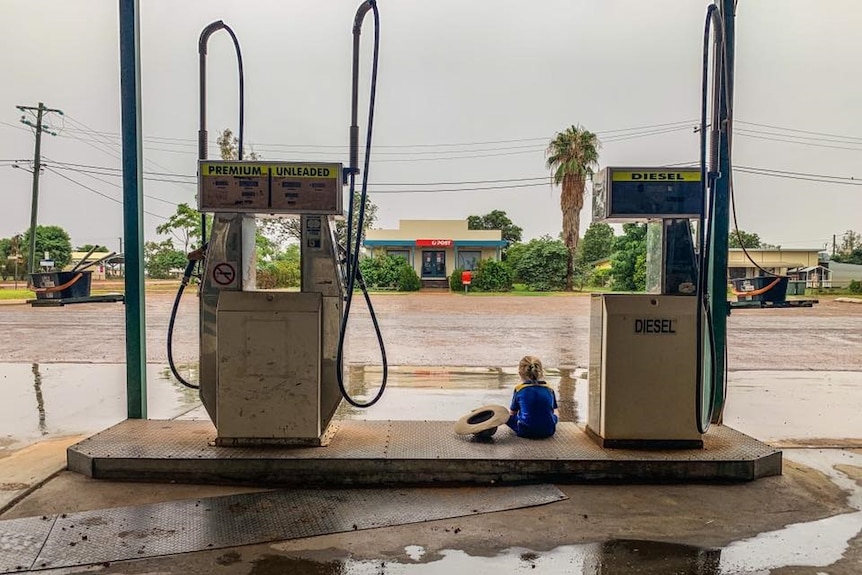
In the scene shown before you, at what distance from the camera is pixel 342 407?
600 centimetres

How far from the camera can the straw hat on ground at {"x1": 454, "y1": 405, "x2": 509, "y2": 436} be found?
4.06 meters

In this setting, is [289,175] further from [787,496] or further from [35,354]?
[35,354]

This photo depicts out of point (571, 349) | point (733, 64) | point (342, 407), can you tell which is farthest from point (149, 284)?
point (733, 64)

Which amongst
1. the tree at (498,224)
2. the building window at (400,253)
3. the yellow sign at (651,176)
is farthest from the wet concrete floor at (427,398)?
the tree at (498,224)

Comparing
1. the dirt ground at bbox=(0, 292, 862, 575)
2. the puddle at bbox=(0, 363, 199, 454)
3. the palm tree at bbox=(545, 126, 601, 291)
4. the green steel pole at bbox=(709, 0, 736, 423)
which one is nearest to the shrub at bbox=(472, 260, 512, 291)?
the palm tree at bbox=(545, 126, 601, 291)

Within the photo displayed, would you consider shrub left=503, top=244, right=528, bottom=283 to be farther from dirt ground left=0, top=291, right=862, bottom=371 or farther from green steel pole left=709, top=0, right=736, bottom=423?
green steel pole left=709, top=0, right=736, bottom=423

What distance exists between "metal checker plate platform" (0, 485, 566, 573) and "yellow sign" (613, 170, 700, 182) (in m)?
2.01

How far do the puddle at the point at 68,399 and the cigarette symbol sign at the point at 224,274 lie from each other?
2150 mm

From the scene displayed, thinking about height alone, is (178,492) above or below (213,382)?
below

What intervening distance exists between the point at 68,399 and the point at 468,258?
27.3 m

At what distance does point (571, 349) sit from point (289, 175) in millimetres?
8130

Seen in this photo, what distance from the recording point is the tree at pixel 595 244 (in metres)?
31.9

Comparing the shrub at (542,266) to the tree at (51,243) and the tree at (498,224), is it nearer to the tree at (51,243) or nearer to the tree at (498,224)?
the tree at (498,224)

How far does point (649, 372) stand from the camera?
156 inches
